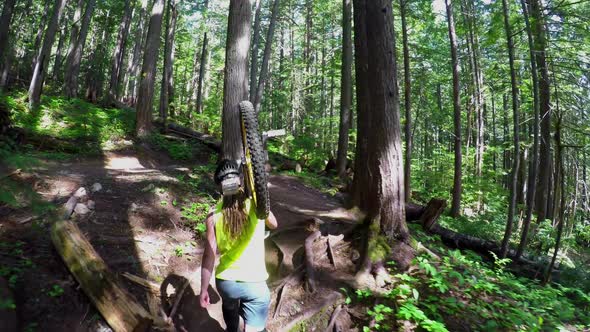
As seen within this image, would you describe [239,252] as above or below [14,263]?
above

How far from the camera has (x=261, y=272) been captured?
312 cm

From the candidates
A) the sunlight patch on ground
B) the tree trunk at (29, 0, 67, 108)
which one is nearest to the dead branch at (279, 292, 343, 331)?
the sunlight patch on ground

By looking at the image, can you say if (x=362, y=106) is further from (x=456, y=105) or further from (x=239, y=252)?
(x=456, y=105)

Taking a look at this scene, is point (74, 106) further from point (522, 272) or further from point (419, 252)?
point (522, 272)

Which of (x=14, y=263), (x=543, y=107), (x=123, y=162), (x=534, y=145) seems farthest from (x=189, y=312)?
(x=543, y=107)

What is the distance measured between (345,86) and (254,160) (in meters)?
12.4

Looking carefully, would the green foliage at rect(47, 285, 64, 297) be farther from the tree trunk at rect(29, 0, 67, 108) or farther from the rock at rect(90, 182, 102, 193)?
the tree trunk at rect(29, 0, 67, 108)

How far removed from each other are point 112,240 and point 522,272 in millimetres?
8198

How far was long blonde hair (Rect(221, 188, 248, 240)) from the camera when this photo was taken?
302cm

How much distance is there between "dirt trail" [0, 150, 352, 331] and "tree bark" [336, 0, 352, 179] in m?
6.87

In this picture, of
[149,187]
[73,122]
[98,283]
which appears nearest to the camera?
[98,283]

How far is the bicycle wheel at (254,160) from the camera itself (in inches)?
103

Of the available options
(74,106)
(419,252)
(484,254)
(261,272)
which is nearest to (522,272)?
(484,254)

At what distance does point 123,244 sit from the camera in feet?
16.7
